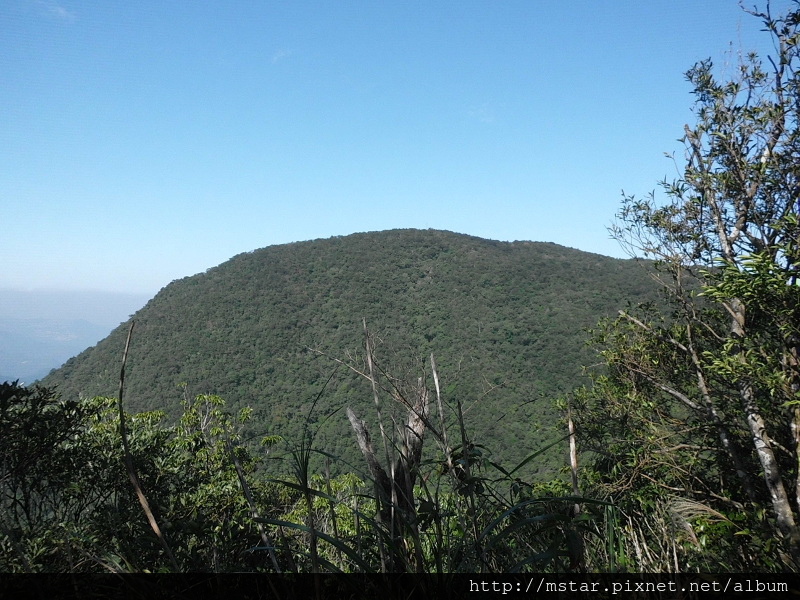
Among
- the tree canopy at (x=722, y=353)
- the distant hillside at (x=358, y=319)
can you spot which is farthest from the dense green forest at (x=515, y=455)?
the distant hillside at (x=358, y=319)

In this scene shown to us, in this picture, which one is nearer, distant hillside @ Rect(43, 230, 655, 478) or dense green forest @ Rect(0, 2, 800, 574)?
dense green forest @ Rect(0, 2, 800, 574)

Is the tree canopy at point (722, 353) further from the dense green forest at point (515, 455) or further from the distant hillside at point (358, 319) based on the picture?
the distant hillside at point (358, 319)

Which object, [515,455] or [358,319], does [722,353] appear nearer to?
[515,455]

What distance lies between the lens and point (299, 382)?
3369 centimetres

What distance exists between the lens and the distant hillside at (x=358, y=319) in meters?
31.1

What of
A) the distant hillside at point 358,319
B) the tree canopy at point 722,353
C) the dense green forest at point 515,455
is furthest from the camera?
the distant hillside at point 358,319

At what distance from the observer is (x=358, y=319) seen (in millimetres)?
42375

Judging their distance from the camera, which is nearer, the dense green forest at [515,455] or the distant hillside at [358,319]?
the dense green forest at [515,455]

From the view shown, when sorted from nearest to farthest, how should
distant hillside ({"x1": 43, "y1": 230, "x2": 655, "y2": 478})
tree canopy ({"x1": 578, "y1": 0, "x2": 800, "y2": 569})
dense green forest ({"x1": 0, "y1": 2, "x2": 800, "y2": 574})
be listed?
dense green forest ({"x1": 0, "y1": 2, "x2": 800, "y2": 574}) < tree canopy ({"x1": 578, "y1": 0, "x2": 800, "y2": 569}) < distant hillside ({"x1": 43, "y1": 230, "x2": 655, "y2": 478})

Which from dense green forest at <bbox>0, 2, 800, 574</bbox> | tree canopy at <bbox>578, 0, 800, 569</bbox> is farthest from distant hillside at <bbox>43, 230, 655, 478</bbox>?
tree canopy at <bbox>578, 0, 800, 569</bbox>

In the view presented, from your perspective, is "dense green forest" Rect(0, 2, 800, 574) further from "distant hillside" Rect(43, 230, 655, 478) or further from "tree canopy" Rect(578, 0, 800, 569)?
"distant hillside" Rect(43, 230, 655, 478)

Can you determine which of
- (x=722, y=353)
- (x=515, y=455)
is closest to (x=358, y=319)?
(x=515, y=455)

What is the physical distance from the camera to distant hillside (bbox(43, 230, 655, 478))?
1223 inches

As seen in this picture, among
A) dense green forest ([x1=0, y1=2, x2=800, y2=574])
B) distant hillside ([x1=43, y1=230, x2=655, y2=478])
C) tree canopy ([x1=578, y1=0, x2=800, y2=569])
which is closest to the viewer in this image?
dense green forest ([x1=0, y1=2, x2=800, y2=574])
